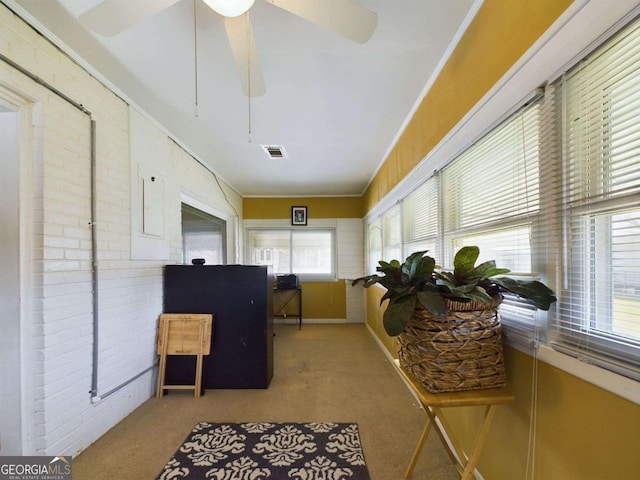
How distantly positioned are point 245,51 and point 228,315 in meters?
2.19

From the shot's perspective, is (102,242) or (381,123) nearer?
(102,242)

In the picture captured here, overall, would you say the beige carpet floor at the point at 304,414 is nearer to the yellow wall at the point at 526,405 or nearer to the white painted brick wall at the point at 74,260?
the white painted brick wall at the point at 74,260

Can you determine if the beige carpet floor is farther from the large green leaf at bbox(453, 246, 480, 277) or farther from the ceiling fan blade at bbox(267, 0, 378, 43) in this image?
the ceiling fan blade at bbox(267, 0, 378, 43)

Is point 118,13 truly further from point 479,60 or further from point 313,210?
point 313,210

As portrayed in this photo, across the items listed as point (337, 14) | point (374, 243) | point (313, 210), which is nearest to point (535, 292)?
point (337, 14)

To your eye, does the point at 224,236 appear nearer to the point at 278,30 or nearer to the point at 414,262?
the point at 278,30

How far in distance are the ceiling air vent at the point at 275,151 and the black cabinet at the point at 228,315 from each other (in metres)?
1.40

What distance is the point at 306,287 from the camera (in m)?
5.46

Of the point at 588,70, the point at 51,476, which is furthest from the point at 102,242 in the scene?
the point at 588,70

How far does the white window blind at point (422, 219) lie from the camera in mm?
2146

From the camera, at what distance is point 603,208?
850 mm

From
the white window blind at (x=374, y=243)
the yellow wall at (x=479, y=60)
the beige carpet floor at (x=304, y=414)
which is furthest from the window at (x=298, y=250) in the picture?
the yellow wall at (x=479, y=60)

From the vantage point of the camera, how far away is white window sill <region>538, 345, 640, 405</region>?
0.74 meters

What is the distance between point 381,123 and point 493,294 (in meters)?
1.96
